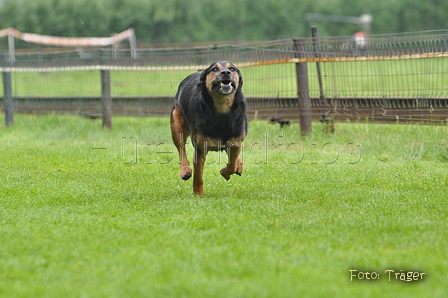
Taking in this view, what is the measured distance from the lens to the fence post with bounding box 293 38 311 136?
11.8 meters

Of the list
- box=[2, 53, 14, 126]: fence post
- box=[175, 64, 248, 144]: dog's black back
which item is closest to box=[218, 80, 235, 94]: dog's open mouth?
box=[175, 64, 248, 144]: dog's black back

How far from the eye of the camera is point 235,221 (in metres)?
5.73

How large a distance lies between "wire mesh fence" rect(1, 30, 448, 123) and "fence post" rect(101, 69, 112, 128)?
18 cm

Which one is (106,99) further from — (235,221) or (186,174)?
(235,221)

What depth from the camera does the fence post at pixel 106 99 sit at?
14180 millimetres

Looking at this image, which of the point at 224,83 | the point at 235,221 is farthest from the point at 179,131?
the point at 235,221

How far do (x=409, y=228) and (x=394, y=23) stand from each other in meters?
49.2

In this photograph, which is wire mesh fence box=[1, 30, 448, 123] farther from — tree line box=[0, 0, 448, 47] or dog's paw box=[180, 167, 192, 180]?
tree line box=[0, 0, 448, 47]

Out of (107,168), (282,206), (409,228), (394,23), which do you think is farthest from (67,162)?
(394,23)

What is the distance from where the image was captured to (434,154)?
9617 mm

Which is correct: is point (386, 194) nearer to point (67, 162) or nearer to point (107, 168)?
point (107, 168)

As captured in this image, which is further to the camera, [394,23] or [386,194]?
[394,23]

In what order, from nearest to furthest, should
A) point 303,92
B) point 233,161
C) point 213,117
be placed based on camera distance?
point 213,117, point 233,161, point 303,92

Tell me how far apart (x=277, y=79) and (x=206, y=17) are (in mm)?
35580
